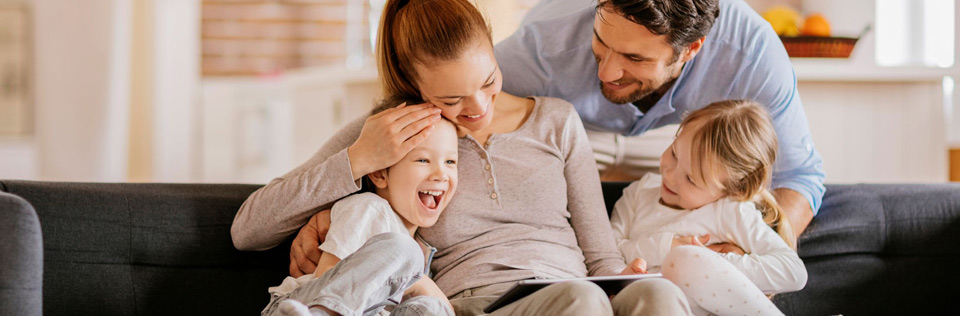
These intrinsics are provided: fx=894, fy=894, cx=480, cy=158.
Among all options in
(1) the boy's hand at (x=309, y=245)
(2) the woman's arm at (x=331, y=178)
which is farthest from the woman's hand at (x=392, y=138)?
(1) the boy's hand at (x=309, y=245)

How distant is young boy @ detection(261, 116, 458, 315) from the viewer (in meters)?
1.25

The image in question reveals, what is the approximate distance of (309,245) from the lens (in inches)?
60.1

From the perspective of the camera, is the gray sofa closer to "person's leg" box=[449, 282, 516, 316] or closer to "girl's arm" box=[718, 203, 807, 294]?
"girl's arm" box=[718, 203, 807, 294]

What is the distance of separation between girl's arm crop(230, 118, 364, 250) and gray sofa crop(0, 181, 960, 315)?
A: 9 centimetres

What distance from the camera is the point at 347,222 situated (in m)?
1.46

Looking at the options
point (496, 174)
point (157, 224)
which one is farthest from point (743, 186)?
point (157, 224)

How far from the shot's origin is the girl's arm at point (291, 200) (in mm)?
1524

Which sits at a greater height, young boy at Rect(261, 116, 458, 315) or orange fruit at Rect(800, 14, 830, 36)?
orange fruit at Rect(800, 14, 830, 36)

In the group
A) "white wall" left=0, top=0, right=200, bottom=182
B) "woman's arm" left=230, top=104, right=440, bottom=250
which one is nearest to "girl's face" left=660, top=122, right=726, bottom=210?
"woman's arm" left=230, top=104, right=440, bottom=250

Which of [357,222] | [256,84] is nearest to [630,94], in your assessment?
[357,222]

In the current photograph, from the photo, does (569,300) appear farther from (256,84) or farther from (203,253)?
A: (256,84)

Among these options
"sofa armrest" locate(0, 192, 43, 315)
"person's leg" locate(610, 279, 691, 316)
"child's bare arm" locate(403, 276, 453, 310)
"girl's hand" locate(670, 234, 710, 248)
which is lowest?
"child's bare arm" locate(403, 276, 453, 310)

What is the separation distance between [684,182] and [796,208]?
0.97ft

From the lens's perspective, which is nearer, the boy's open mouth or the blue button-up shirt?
the boy's open mouth
